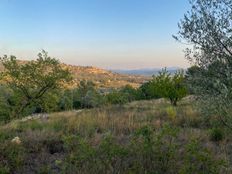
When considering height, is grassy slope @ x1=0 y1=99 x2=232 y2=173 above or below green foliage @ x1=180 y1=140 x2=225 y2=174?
below

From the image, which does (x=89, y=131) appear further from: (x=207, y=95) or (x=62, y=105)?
(x=62, y=105)

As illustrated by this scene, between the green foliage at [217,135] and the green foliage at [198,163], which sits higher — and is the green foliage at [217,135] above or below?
below

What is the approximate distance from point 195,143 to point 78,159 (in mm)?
2051

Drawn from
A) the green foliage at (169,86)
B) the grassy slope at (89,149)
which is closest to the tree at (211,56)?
the grassy slope at (89,149)

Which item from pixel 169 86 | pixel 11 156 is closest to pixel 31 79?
pixel 169 86

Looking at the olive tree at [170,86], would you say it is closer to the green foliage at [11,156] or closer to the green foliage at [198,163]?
the green foliage at [11,156]

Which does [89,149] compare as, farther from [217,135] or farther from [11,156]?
[217,135]

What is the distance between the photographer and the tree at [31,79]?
2391 centimetres

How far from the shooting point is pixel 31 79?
78.8 ft

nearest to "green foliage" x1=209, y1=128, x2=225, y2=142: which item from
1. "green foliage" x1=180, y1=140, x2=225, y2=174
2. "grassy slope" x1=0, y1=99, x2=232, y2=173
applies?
"grassy slope" x1=0, y1=99, x2=232, y2=173

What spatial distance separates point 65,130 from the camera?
1369cm

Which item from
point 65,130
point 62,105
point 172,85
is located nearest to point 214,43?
point 65,130

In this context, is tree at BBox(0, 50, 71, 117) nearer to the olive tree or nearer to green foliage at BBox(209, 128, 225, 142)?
the olive tree

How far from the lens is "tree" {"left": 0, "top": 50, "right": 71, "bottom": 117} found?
78.4 ft
